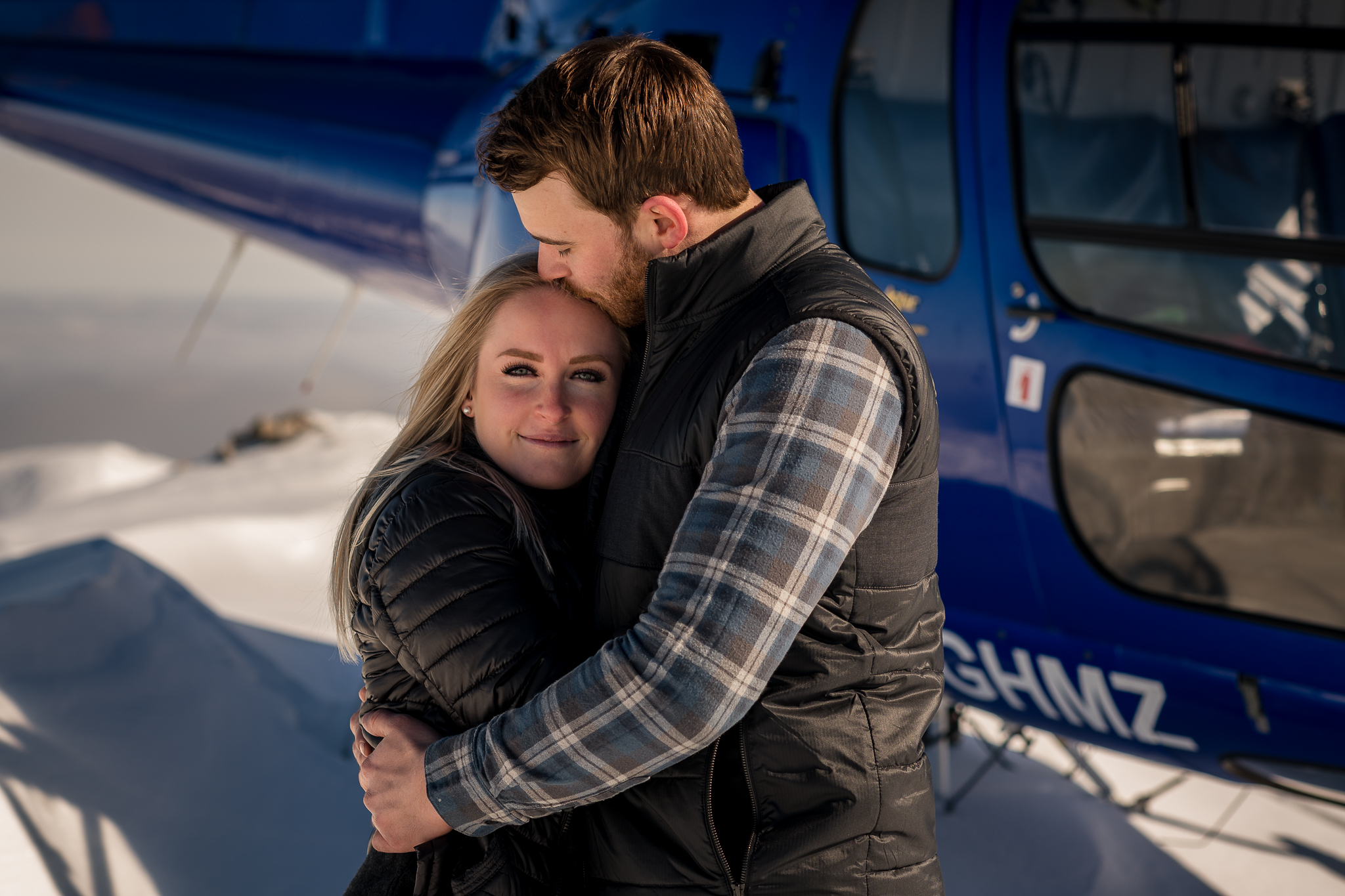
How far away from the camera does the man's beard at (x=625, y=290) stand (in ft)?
4.07

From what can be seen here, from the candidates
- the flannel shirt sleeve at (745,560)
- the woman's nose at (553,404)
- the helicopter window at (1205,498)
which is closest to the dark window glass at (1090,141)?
the helicopter window at (1205,498)

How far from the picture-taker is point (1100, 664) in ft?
7.97

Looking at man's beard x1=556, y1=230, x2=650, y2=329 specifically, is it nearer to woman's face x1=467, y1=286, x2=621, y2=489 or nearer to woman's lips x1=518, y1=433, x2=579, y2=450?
woman's face x1=467, y1=286, x2=621, y2=489

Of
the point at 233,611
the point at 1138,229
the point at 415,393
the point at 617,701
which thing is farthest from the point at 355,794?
the point at 1138,229

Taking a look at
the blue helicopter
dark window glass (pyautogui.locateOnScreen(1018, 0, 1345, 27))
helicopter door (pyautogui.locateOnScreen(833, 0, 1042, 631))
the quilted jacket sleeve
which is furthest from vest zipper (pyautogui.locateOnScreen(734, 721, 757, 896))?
dark window glass (pyautogui.locateOnScreen(1018, 0, 1345, 27))

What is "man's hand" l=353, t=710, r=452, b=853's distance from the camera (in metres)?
1.16

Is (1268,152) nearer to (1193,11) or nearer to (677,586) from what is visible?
(1193,11)

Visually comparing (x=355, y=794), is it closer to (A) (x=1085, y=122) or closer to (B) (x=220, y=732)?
(B) (x=220, y=732)

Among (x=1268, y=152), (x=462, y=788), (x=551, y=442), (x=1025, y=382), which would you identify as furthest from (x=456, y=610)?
(x=1268, y=152)

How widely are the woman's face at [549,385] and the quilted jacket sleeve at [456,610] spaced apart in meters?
0.12

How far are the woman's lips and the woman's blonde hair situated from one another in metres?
0.07

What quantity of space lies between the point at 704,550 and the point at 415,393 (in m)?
0.79

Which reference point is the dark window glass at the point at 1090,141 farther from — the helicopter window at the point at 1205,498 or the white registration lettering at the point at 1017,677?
the white registration lettering at the point at 1017,677

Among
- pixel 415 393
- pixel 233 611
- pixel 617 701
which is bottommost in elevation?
pixel 233 611
